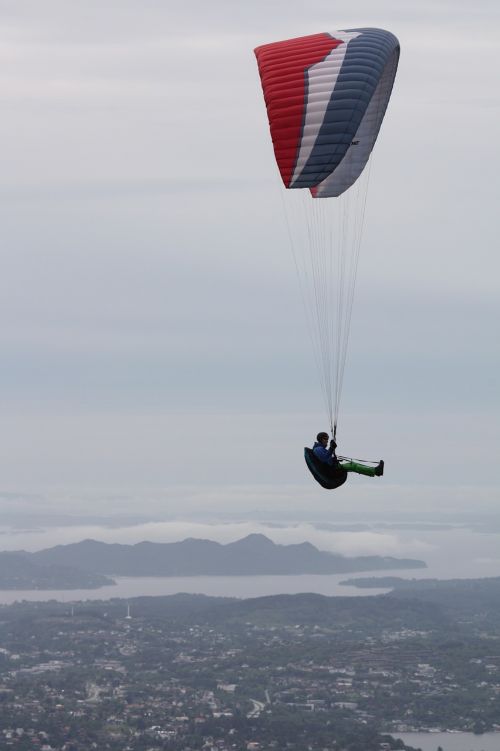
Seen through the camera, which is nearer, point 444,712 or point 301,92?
point 301,92

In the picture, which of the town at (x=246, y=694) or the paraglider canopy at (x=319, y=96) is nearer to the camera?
the paraglider canopy at (x=319, y=96)

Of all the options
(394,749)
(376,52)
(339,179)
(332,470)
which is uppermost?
(376,52)

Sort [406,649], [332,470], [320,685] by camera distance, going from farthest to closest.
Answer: [406,649], [320,685], [332,470]

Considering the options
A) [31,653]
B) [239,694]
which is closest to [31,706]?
[239,694]

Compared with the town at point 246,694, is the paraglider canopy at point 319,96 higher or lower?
higher

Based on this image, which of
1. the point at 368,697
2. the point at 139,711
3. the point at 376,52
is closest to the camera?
the point at 376,52

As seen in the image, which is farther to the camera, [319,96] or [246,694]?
[246,694]

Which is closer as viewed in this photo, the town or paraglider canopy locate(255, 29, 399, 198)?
paraglider canopy locate(255, 29, 399, 198)

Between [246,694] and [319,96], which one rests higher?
[319,96]

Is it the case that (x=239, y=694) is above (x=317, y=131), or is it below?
below

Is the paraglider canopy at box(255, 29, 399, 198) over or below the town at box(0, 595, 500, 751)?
over

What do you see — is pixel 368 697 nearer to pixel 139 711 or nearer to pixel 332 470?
pixel 139 711
